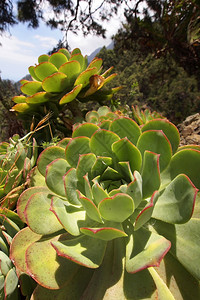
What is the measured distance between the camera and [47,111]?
0.87m

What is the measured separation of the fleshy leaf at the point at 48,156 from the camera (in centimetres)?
61

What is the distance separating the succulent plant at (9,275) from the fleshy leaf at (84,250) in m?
0.14

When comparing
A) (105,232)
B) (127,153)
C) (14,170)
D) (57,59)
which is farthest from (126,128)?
(57,59)

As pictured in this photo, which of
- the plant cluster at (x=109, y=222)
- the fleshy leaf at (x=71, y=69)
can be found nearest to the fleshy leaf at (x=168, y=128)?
the plant cluster at (x=109, y=222)

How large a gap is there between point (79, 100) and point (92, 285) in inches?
28.1

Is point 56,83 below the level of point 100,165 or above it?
above

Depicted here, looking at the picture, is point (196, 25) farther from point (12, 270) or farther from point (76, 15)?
point (12, 270)

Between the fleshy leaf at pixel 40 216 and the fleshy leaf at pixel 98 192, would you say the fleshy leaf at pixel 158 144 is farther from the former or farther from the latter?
the fleshy leaf at pixel 40 216

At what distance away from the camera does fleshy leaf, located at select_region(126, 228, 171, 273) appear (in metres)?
0.39

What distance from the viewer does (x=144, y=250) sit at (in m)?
0.46

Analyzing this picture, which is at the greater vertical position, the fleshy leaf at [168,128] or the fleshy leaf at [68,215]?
the fleshy leaf at [168,128]

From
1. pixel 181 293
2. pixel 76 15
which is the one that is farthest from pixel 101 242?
pixel 76 15

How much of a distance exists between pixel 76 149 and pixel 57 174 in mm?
83

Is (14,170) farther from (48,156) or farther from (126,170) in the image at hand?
(126,170)
